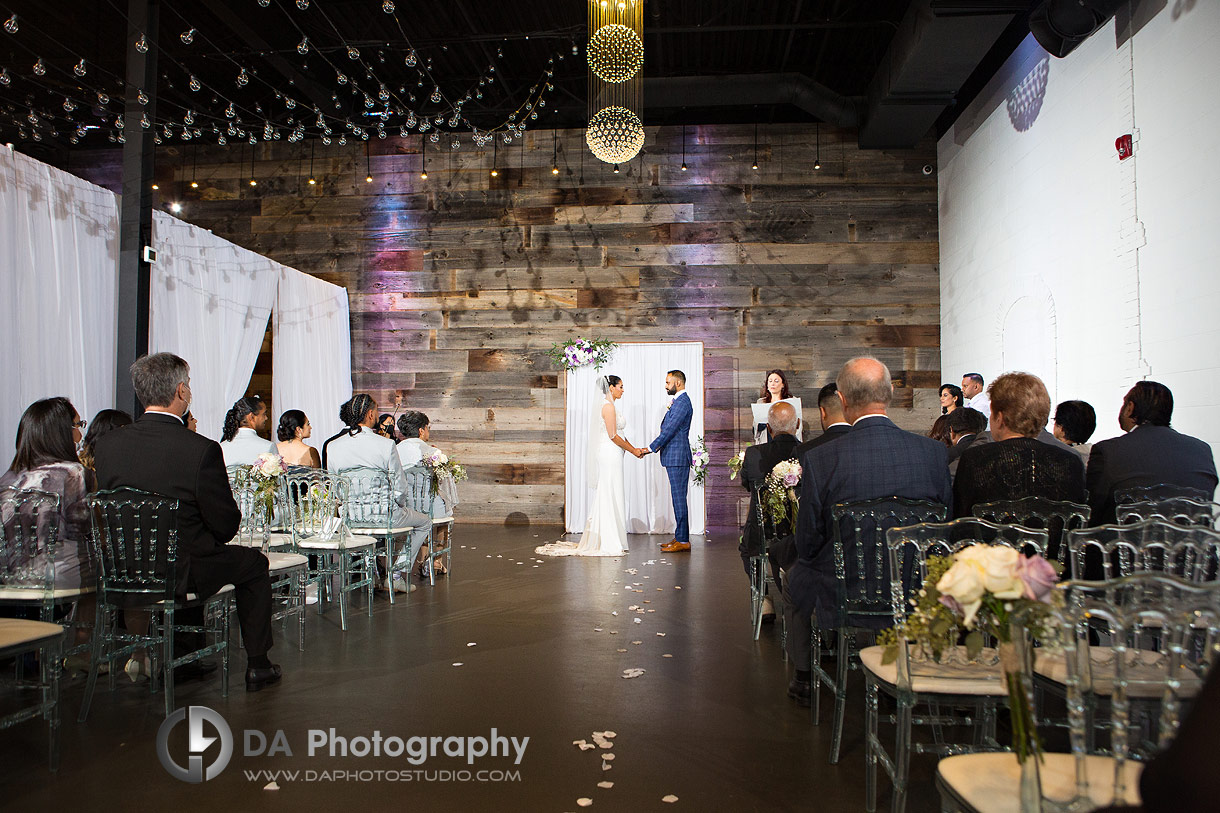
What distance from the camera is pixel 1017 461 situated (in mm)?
3162

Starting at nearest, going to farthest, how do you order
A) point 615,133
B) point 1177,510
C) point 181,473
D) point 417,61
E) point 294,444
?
point 1177,510 → point 181,473 → point 294,444 → point 615,133 → point 417,61

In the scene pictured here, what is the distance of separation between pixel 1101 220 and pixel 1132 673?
233 inches

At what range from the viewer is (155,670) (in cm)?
374

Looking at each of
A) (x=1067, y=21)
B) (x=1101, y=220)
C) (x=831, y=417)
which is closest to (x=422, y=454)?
(x=831, y=417)

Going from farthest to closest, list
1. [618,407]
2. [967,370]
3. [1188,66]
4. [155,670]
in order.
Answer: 1. [618,407]
2. [967,370]
3. [1188,66]
4. [155,670]

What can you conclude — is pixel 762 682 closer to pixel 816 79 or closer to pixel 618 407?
pixel 618 407

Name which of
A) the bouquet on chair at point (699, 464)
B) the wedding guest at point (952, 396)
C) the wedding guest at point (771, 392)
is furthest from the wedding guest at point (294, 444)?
the wedding guest at point (952, 396)

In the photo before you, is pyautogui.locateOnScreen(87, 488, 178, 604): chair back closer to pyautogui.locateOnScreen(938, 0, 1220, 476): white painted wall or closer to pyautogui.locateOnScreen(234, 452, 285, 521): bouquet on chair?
pyautogui.locateOnScreen(234, 452, 285, 521): bouquet on chair

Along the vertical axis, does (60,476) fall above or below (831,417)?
below

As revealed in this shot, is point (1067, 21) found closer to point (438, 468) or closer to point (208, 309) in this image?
point (438, 468)

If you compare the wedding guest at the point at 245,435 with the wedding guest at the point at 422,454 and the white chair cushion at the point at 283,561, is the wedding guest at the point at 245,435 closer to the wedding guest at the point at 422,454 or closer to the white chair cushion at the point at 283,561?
the white chair cushion at the point at 283,561

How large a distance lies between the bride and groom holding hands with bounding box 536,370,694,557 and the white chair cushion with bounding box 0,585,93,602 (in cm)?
495

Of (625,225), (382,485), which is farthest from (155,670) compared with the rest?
(625,225)

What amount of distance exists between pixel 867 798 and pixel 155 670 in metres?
3.19
